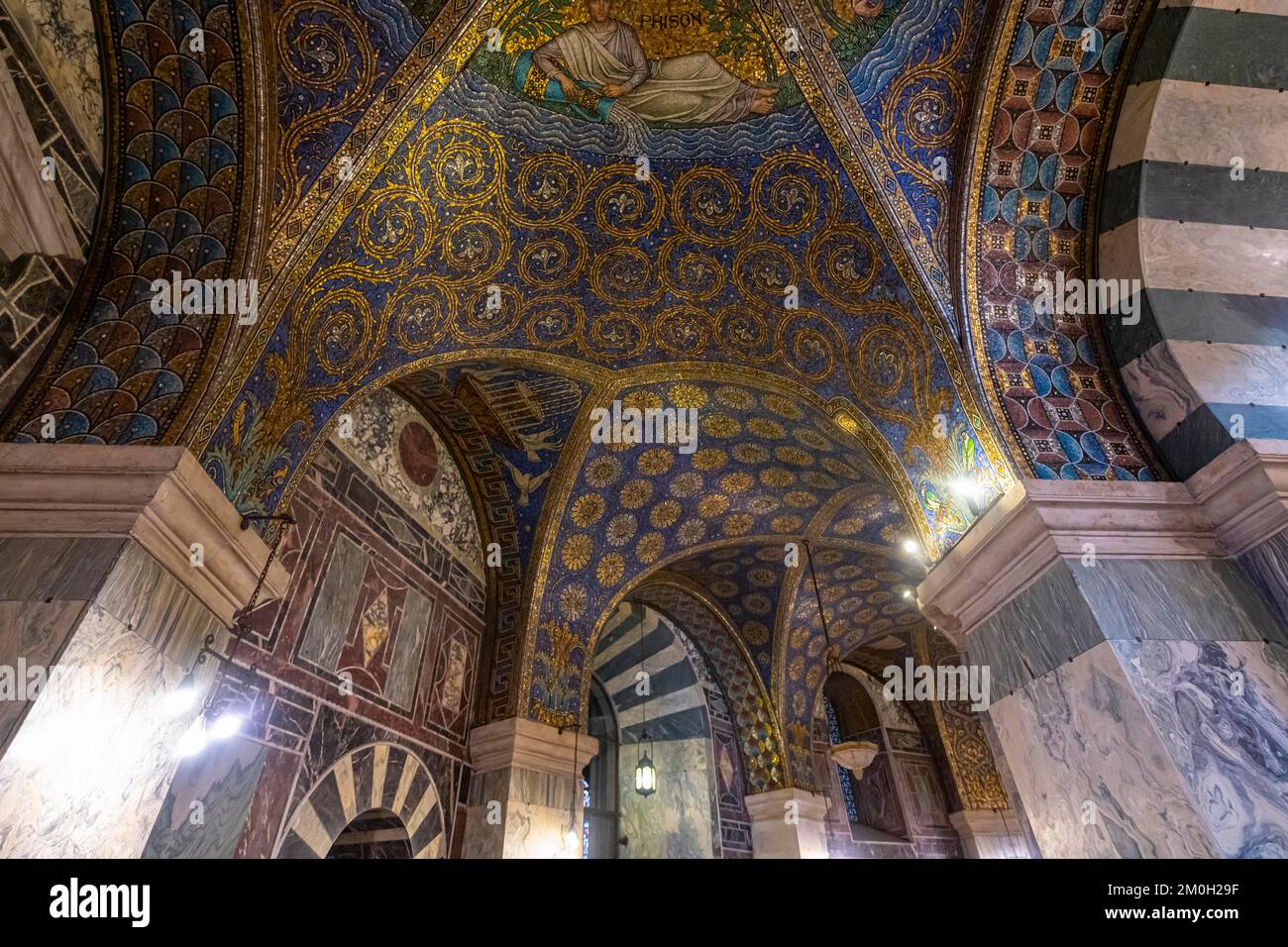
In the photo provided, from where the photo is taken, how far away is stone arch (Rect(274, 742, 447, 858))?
450cm

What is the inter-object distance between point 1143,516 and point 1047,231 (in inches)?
77.8

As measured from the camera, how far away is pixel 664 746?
32.6ft

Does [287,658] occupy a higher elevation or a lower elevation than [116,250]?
lower

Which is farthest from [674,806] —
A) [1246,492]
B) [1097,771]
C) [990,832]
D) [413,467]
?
[1246,492]

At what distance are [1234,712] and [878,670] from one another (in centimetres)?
1005

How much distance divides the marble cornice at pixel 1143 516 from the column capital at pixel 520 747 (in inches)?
167

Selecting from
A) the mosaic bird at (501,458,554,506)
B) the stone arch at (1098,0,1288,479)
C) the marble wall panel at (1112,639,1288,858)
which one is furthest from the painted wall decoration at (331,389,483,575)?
the stone arch at (1098,0,1288,479)

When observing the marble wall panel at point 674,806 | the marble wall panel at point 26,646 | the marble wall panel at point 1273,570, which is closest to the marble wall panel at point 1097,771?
the marble wall panel at point 1273,570

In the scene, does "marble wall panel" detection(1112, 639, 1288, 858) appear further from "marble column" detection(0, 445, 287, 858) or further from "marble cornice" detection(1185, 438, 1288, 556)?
"marble column" detection(0, 445, 287, 858)

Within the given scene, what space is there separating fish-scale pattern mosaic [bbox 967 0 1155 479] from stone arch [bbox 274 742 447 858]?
16.2 feet

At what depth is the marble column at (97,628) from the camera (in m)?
2.64

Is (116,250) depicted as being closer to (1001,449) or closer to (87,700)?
(87,700)

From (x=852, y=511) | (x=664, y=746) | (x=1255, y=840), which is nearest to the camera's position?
(x=1255, y=840)

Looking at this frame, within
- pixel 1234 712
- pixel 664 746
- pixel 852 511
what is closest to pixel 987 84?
pixel 1234 712
